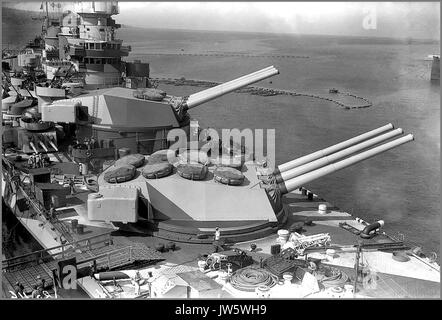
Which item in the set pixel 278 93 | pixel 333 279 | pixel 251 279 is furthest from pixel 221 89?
pixel 278 93

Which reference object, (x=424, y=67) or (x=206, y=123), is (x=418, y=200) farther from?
(x=424, y=67)

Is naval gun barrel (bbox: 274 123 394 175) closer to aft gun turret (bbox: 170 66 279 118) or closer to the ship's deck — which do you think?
the ship's deck

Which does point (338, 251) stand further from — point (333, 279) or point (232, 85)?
point (232, 85)

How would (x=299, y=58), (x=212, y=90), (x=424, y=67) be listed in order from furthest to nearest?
1. (x=299, y=58)
2. (x=424, y=67)
3. (x=212, y=90)

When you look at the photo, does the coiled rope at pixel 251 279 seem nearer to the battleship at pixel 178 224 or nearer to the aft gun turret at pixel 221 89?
the battleship at pixel 178 224

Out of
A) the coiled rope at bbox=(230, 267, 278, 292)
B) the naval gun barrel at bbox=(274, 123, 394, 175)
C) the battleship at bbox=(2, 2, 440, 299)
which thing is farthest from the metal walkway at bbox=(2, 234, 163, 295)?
the naval gun barrel at bbox=(274, 123, 394, 175)

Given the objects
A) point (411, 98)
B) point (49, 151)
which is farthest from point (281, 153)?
point (411, 98)
